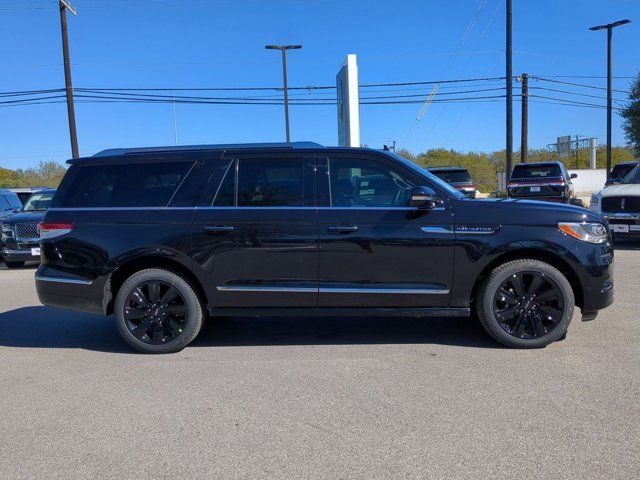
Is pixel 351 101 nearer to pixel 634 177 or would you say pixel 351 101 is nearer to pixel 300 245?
pixel 634 177

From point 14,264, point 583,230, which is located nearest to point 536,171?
point 583,230

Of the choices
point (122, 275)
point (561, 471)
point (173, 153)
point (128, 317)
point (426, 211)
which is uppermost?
point (173, 153)

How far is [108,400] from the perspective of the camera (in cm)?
387

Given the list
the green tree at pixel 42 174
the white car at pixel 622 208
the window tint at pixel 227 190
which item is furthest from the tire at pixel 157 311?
the green tree at pixel 42 174

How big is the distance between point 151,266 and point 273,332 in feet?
4.87

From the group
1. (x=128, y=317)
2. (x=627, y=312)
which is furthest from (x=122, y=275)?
(x=627, y=312)

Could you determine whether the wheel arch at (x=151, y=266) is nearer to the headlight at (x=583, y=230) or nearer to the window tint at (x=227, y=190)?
the window tint at (x=227, y=190)

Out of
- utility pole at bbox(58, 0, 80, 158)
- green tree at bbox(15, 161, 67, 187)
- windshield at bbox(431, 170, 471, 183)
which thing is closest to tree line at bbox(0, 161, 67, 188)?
green tree at bbox(15, 161, 67, 187)

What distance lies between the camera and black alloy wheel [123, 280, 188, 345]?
4.85 meters

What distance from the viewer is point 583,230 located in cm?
453

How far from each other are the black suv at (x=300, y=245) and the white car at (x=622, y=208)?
281 inches

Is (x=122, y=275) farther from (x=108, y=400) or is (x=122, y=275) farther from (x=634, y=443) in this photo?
Answer: (x=634, y=443)

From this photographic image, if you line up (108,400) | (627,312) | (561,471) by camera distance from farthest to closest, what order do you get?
(627,312)
(108,400)
(561,471)

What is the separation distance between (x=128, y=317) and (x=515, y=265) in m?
3.59
